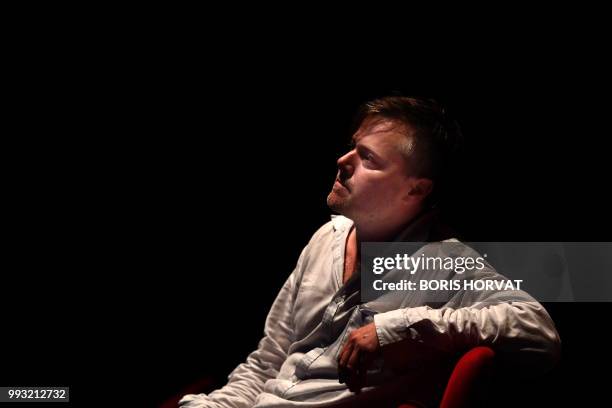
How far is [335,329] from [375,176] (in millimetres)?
450

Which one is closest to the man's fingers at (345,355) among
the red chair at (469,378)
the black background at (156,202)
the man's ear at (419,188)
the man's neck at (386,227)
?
the red chair at (469,378)

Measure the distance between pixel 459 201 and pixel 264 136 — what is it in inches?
28.7

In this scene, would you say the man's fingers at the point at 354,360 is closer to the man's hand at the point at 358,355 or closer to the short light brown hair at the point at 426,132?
the man's hand at the point at 358,355

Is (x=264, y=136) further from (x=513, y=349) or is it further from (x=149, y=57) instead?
(x=513, y=349)

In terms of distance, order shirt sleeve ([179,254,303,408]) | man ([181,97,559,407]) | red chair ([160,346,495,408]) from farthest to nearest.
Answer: shirt sleeve ([179,254,303,408]) → man ([181,97,559,407]) → red chair ([160,346,495,408])

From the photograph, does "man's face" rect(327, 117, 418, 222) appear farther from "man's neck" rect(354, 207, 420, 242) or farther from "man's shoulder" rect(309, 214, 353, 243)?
"man's shoulder" rect(309, 214, 353, 243)

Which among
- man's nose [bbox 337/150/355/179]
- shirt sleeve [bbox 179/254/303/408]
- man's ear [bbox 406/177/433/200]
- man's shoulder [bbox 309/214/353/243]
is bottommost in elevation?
shirt sleeve [bbox 179/254/303/408]

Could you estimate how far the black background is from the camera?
314cm

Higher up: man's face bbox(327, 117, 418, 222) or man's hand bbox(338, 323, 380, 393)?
man's face bbox(327, 117, 418, 222)

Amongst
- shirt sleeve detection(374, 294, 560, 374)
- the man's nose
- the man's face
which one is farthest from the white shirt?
the man's nose

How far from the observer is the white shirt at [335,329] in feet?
7.77

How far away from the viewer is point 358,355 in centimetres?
239

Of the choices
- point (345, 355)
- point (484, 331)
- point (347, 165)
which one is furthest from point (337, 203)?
point (484, 331)

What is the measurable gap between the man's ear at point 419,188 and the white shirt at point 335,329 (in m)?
0.07
